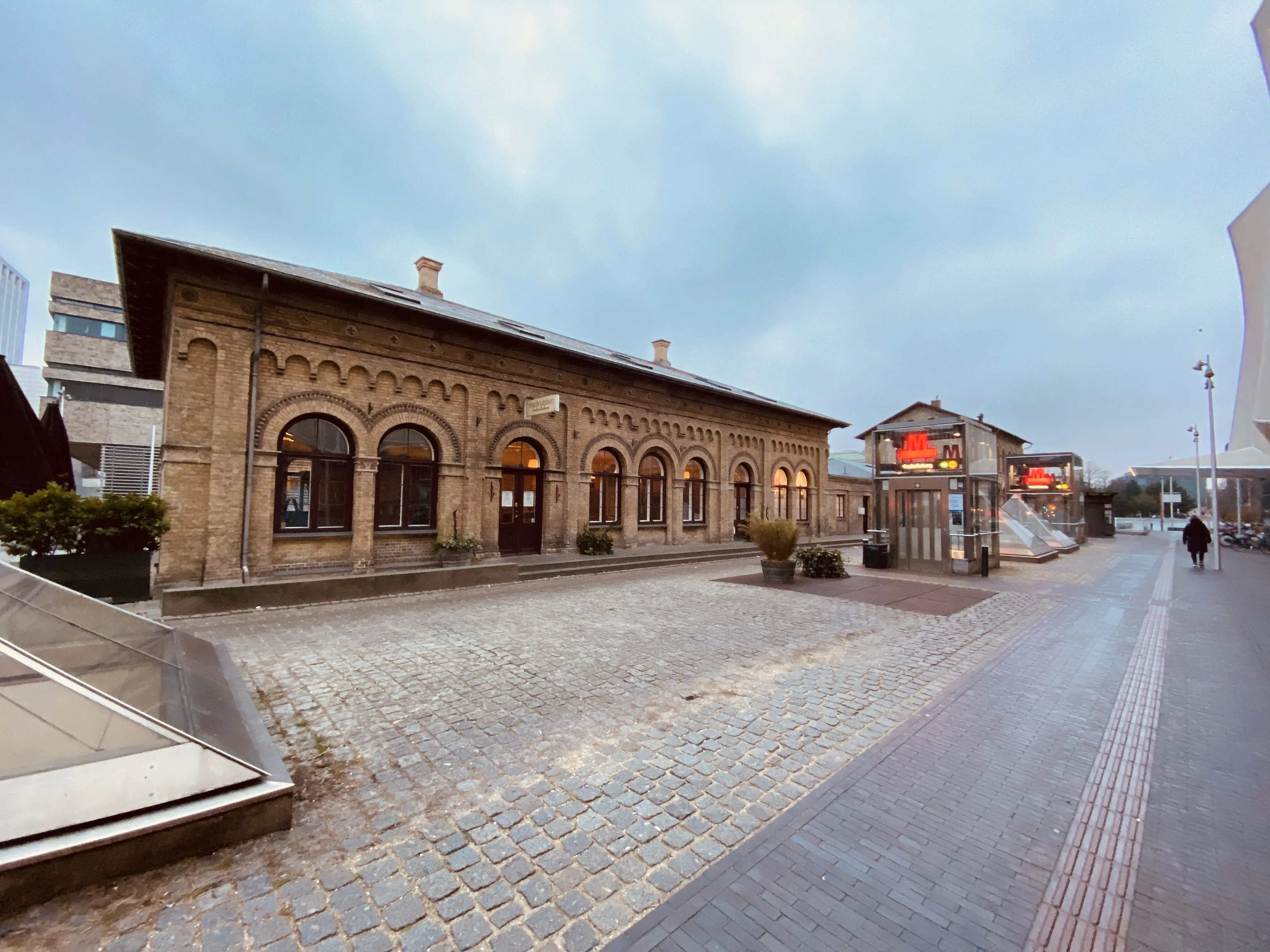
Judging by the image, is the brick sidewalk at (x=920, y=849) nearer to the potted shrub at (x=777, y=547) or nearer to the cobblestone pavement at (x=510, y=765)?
the cobblestone pavement at (x=510, y=765)

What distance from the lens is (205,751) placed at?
286 cm

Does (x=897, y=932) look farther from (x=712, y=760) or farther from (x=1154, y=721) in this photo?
(x=1154, y=721)

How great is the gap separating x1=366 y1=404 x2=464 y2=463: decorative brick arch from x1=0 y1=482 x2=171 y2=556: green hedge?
12.2 ft

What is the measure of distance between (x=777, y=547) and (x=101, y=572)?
492 inches

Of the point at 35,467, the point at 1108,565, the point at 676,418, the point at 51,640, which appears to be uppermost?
the point at 676,418

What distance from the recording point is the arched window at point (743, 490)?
20.6 meters

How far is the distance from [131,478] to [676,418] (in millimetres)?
32537

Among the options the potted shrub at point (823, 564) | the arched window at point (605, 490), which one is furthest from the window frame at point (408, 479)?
the potted shrub at point (823, 564)

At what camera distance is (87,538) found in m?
8.22

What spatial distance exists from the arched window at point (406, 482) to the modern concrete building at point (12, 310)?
9215 cm

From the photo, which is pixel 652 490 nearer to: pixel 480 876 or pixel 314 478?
pixel 314 478

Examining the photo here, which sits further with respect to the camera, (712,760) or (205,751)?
(712,760)

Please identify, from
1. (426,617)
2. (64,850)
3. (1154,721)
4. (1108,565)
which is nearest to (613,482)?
(426,617)

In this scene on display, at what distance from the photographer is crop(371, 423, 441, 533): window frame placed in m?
11.5
